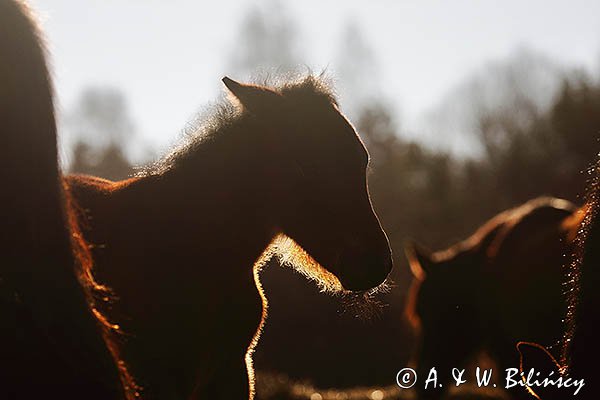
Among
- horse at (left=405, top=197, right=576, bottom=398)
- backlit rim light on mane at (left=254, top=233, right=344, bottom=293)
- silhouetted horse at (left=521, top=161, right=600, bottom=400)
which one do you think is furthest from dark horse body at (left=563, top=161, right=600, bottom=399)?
horse at (left=405, top=197, right=576, bottom=398)

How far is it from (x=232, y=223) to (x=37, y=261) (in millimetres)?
2228

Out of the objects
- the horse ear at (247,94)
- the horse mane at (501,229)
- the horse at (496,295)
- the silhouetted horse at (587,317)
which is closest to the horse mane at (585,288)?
the silhouetted horse at (587,317)

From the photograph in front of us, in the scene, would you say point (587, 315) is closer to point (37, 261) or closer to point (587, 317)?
point (587, 317)

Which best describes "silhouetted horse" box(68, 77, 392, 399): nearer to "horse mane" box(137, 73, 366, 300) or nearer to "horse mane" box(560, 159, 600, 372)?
"horse mane" box(137, 73, 366, 300)

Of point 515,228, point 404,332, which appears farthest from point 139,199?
point 404,332

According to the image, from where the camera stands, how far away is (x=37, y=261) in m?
1.84

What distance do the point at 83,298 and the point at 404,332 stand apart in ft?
67.1

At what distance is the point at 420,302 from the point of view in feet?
30.4

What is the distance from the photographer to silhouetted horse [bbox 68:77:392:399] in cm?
385

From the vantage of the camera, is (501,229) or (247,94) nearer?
(247,94)

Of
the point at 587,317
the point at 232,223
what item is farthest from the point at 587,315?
the point at 232,223

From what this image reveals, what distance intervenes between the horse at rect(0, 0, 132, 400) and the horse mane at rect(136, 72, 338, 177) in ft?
6.84

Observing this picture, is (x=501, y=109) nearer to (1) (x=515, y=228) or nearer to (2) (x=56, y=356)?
(1) (x=515, y=228)

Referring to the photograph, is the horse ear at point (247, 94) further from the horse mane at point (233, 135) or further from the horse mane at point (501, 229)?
the horse mane at point (501, 229)
